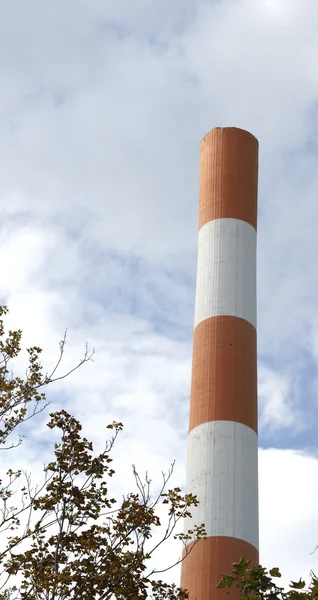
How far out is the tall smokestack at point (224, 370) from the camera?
14.3m

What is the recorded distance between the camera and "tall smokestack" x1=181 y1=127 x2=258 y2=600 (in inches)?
561

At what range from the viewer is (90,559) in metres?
9.34

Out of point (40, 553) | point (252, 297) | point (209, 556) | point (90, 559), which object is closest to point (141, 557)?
point (90, 559)

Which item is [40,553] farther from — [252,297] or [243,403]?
[252,297]

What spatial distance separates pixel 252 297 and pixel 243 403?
2.58 meters

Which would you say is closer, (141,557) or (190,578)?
(141,557)

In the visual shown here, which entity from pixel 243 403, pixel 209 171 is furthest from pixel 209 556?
pixel 209 171

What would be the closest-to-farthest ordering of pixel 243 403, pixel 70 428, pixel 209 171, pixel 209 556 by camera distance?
1. pixel 70 428
2. pixel 209 556
3. pixel 243 403
4. pixel 209 171

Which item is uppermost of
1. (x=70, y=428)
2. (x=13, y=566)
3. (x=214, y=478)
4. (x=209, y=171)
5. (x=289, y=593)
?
(x=209, y=171)

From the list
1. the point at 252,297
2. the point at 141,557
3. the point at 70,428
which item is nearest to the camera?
the point at 141,557

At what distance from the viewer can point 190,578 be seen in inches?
559

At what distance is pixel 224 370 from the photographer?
15859 mm

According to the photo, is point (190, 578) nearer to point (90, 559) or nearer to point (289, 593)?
point (90, 559)

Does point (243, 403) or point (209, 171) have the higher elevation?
point (209, 171)
